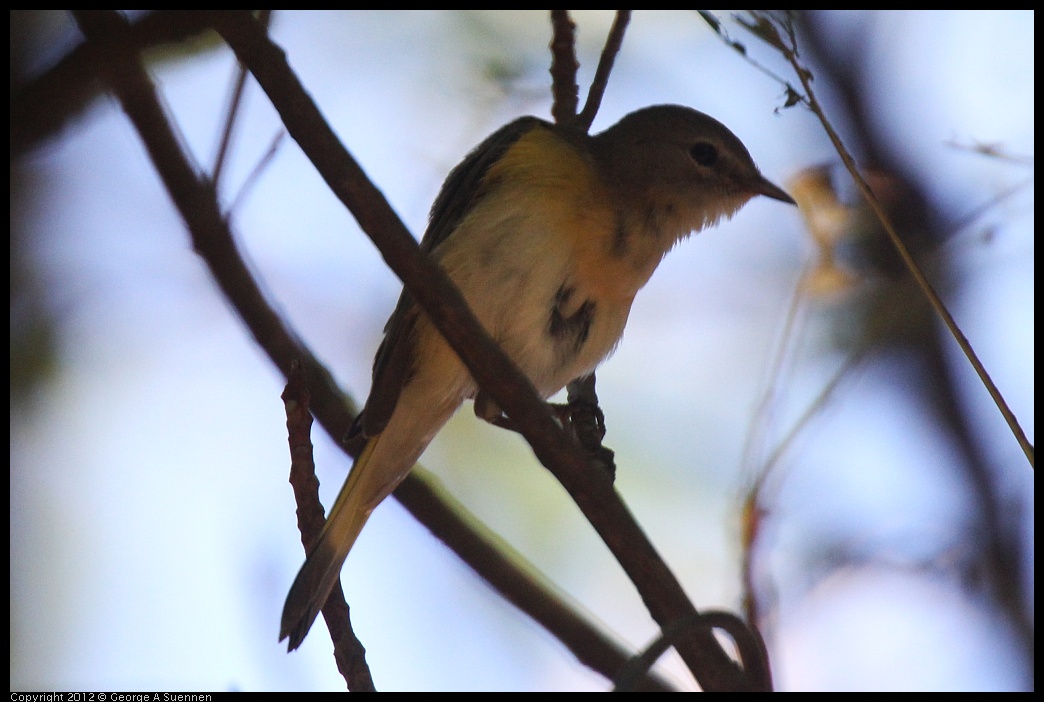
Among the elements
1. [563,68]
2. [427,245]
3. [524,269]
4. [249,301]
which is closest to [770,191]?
[563,68]

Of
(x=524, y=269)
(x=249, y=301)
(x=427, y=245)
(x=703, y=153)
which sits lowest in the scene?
(x=249, y=301)

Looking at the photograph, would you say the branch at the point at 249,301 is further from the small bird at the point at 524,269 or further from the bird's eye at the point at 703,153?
the bird's eye at the point at 703,153

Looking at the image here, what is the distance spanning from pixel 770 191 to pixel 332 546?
2.36 metres

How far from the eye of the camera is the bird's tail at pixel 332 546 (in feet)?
8.73

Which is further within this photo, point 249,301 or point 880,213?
point 249,301

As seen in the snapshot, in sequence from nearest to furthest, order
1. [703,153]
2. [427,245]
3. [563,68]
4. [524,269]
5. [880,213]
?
1. [880,213]
2. [524,269]
3. [427,245]
4. [563,68]
5. [703,153]

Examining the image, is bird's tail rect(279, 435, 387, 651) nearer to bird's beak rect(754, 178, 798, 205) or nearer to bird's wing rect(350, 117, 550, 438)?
bird's wing rect(350, 117, 550, 438)

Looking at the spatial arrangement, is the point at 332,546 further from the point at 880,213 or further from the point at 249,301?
the point at 880,213

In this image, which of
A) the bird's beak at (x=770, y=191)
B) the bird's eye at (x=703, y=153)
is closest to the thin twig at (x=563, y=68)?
the bird's eye at (x=703, y=153)

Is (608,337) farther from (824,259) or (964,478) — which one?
(964,478)

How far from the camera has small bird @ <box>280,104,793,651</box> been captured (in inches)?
129

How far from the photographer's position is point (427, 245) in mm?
3623

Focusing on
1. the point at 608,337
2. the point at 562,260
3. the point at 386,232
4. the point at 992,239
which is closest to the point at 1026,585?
the point at 992,239

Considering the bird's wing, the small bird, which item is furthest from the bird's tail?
the bird's wing
